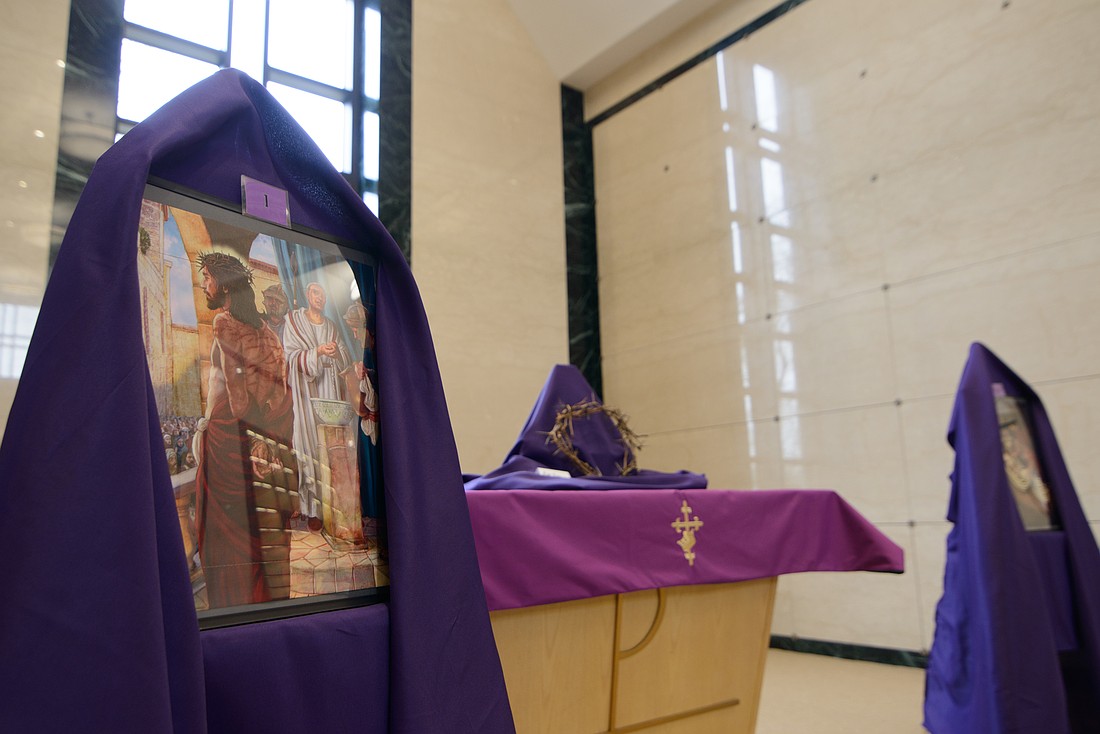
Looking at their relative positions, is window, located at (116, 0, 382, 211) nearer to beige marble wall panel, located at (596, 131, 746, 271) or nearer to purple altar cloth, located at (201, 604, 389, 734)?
beige marble wall panel, located at (596, 131, 746, 271)

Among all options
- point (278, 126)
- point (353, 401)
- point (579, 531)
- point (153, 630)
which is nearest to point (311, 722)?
point (153, 630)

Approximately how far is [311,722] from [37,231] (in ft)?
17.7

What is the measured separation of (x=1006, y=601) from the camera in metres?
2.77

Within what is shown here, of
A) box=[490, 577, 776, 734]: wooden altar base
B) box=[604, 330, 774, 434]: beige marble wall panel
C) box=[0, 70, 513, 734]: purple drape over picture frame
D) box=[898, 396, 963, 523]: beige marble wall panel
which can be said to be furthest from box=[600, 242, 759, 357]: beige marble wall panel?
box=[0, 70, 513, 734]: purple drape over picture frame

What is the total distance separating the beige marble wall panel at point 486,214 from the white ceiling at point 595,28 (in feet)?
0.63

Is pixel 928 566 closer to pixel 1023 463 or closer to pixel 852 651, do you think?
pixel 852 651

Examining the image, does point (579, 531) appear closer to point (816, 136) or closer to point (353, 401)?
point (353, 401)

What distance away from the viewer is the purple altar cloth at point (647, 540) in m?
2.03

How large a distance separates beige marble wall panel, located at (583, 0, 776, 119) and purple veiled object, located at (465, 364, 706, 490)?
5.32m

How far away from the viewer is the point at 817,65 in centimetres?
665

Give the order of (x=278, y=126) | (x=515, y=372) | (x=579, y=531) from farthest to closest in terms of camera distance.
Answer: (x=515, y=372), (x=579, y=531), (x=278, y=126)

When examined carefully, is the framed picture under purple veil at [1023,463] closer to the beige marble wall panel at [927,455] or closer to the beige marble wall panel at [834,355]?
the beige marble wall panel at [927,455]

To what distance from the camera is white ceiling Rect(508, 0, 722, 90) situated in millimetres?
7613

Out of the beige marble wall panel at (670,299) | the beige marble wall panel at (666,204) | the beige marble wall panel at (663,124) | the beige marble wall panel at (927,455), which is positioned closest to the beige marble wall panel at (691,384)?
the beige marble wall panel at (670,299)
